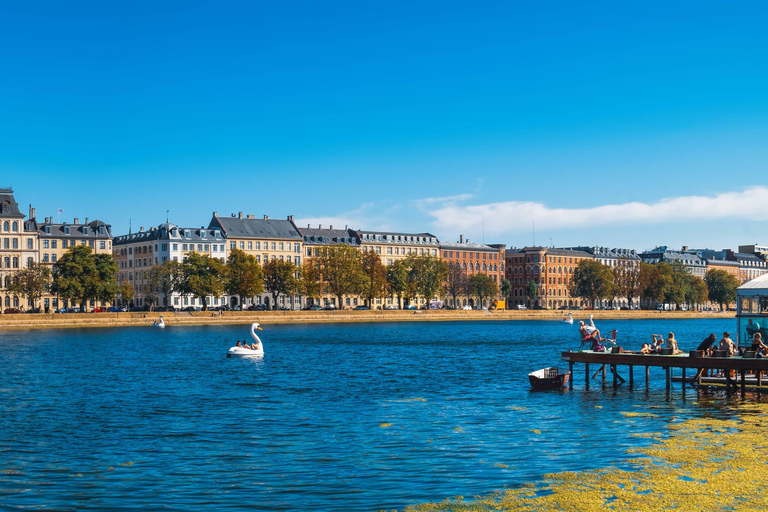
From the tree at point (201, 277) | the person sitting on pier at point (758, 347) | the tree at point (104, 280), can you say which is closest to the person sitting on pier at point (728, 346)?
the person sitting on pier at point (758, 347)

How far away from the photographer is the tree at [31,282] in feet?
484

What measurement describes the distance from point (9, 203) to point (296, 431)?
150 m

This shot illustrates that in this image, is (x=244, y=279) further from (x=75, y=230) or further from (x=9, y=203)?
(x=9, y=203)

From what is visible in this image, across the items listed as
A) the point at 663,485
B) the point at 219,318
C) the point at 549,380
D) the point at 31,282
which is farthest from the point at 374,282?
the point at 663,485

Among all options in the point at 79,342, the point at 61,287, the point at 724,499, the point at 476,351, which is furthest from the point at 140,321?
the point at 724,499

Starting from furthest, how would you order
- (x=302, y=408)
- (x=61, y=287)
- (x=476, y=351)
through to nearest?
1. (x=61, y=287)
2. (x=476, y=351)
3. (x=302, y=408)

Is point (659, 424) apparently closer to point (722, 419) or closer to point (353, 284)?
point (722, 419)

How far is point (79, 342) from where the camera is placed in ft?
335

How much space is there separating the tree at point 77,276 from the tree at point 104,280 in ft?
2.07

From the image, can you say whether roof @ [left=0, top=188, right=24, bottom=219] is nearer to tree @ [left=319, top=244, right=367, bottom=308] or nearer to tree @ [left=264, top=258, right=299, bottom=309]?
tree @ [left=264, top=258, right=299, bottom=309]

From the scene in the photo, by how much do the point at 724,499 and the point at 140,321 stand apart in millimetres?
130935

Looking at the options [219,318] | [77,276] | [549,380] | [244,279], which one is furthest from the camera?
[244,279]

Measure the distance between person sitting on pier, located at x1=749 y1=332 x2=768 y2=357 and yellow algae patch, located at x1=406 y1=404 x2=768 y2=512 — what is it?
49.3 feet

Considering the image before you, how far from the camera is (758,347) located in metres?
→ 47.2
